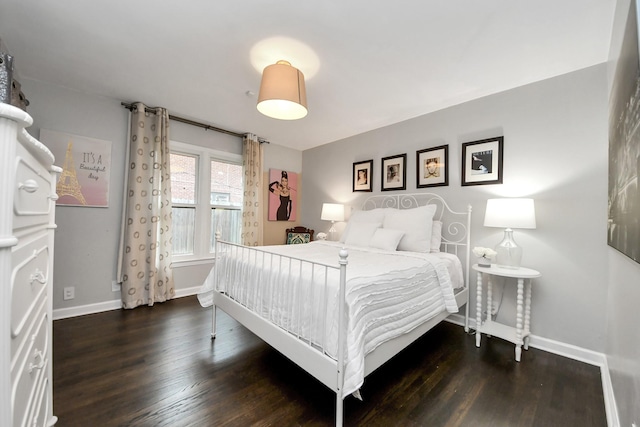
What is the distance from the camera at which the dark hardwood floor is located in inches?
57.6

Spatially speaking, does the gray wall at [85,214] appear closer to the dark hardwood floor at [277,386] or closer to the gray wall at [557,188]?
the dark hardwood floor at [277,386]

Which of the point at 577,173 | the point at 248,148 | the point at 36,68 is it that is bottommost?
the point at 577,173

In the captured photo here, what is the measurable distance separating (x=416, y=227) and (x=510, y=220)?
2.68 feet

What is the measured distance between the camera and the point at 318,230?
4.52m

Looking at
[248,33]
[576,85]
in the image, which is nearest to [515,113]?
[576,85]

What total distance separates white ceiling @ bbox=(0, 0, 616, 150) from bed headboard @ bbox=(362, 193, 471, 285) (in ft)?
3.58

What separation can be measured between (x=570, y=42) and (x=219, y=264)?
129 inches

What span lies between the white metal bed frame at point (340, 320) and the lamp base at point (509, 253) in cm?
38

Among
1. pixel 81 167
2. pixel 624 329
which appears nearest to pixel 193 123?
pixel 81 167

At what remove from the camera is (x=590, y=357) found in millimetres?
2074

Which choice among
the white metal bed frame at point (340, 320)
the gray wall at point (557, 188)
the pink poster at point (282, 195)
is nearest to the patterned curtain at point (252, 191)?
the pink poster at point (282, 195)

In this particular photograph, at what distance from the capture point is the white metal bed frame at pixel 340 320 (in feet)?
4.29

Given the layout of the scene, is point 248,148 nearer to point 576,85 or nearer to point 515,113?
point 515,113

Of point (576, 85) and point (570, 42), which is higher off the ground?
point (570, 42)
